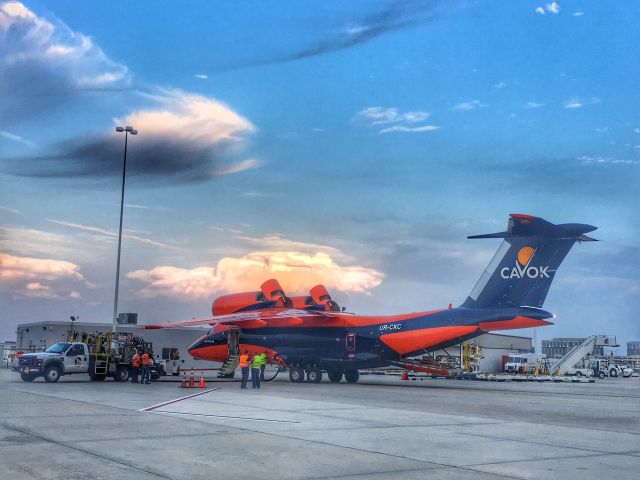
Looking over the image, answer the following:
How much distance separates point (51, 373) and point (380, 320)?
628 inches

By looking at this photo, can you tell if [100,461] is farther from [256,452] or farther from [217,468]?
[256,452]

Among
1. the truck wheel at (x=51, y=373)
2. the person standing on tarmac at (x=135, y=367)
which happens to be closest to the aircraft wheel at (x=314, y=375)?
the person standing on tarmac at (x=135, y=367)

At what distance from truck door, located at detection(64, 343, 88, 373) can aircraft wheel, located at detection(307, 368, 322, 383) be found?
11417mm

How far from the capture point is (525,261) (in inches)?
1235

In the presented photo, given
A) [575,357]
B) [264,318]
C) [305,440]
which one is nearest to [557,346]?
Answer: [575,357]

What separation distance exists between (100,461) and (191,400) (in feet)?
37.5

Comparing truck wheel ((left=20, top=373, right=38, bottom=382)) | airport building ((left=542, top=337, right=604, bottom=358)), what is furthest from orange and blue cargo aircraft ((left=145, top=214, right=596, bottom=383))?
airport building ((left=542, top=337, right=604, bottom=358))

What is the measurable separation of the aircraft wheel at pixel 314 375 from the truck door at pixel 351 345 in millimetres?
2111

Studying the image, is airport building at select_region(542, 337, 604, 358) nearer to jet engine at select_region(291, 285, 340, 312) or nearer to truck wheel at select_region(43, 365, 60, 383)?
jet engine at select_region(291, 285, 340, 312)

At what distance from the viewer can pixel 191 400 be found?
68.0ft

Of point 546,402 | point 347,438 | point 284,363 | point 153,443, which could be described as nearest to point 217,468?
point 153,443

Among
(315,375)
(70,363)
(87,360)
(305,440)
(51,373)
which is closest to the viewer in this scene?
(305,440)

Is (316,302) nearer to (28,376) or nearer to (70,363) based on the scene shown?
(70,363)

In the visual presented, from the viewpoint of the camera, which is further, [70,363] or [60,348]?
[60,348]
